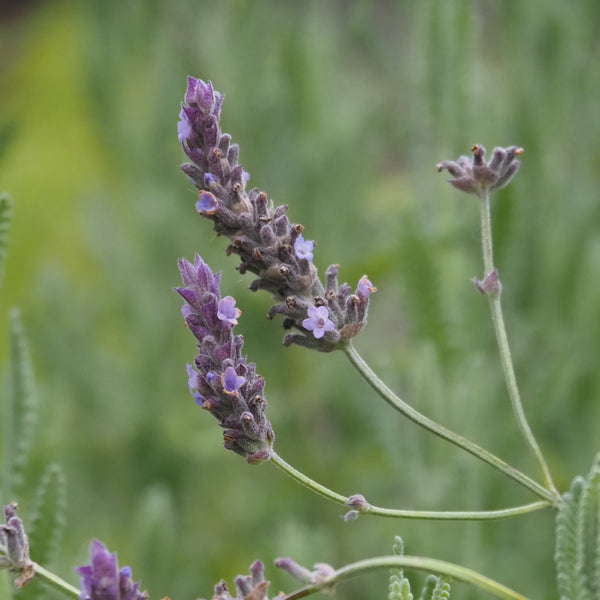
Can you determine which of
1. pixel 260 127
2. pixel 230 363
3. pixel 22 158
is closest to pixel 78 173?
pixel 22 158

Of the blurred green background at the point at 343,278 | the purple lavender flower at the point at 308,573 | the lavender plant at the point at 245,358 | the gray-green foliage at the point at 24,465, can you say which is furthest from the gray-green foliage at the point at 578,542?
the blurred green background at the point at 343,278

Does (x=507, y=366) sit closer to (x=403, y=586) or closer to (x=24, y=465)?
(x=403, y=586)

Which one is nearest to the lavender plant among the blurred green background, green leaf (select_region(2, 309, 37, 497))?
green leaf (select_region(2, 309, 37, 497))

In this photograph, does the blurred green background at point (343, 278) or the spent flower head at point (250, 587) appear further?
the blurred green background at point (343, 278)

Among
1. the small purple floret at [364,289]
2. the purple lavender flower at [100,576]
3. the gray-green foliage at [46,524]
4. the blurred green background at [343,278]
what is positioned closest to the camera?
the purple lavender flower at [100,576]

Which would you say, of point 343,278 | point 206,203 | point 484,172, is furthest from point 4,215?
point 343,278

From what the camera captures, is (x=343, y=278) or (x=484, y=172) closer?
(x=484, y=172)

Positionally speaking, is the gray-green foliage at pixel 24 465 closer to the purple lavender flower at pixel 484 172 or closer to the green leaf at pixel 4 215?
the green leaf at pixel 4 215

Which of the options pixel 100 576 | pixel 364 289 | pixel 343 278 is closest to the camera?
pixel 100 576
